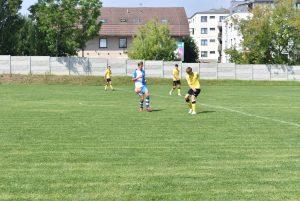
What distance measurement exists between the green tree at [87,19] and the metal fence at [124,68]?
3763mm

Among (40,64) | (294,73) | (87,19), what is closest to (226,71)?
(294,73)

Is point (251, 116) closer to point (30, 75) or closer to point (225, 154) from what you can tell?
point (225, 154)

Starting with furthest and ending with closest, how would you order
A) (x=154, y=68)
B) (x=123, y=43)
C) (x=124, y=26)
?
(x=124, y=26) → (x=123, y=43) → (x=154, y=68)

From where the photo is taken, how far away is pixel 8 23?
57.5 metres

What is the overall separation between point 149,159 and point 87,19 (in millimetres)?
49444

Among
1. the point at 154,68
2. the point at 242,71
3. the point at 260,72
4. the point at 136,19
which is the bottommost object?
the point at 260,72

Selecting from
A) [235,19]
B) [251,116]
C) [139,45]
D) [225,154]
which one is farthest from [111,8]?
[225,154]

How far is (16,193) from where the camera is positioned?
23.4ft

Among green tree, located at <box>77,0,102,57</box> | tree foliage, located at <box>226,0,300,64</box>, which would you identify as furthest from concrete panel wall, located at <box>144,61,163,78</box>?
tree foliage, located at <box>226,0,300,64</box>

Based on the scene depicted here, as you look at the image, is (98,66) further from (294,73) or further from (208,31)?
(208,31)

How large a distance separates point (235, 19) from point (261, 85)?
1195 cm

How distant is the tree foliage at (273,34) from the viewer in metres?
59.5

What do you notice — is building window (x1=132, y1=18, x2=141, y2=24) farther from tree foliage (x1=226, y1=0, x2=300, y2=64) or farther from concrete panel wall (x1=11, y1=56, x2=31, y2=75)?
concrete panel wall (x1=11, y1=56, x2=31, y2=75)

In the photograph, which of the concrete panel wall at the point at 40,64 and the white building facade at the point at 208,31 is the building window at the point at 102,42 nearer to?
the concrete panel wall at the point at 40,64
